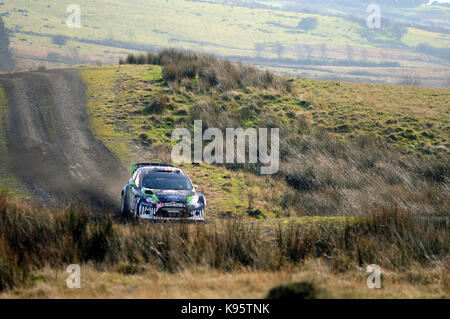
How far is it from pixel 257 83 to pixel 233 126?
27.5 feet

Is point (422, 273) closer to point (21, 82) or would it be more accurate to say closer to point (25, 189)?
point (25, 189)

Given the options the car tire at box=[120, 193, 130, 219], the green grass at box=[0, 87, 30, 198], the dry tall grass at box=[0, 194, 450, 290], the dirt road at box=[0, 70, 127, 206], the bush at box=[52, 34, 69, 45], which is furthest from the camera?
the bush at box=[52, 34, 69, 45]

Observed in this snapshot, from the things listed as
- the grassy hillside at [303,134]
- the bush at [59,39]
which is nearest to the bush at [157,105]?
the grassy hillside at [303,134]

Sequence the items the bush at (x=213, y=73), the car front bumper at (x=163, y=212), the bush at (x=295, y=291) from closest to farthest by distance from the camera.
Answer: the bush at (x=295, y=291), the car front bumper at (x=163, y=212), the bush at (x=213, y=73)

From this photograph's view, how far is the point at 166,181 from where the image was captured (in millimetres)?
14859

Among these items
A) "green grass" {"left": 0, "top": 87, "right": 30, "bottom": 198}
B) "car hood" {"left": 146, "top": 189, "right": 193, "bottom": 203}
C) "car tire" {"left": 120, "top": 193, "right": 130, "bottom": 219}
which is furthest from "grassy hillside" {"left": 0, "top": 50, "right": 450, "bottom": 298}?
"green grass" {"left": 0, "top": 87, "right": 30, "bottom": 198}

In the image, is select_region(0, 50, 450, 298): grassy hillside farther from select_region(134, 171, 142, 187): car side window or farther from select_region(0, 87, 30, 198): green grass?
select_region(0, 87, 30, 198): green grass

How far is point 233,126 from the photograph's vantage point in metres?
27.0

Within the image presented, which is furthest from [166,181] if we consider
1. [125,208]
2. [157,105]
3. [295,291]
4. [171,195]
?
[157,105]

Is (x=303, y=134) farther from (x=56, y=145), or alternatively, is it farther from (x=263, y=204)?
(x=56, y=145)

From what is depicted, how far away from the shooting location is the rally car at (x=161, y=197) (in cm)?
1342

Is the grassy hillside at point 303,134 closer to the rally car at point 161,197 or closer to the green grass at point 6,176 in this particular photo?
the rally car at point 161,197

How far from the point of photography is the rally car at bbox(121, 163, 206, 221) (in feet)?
44.0
